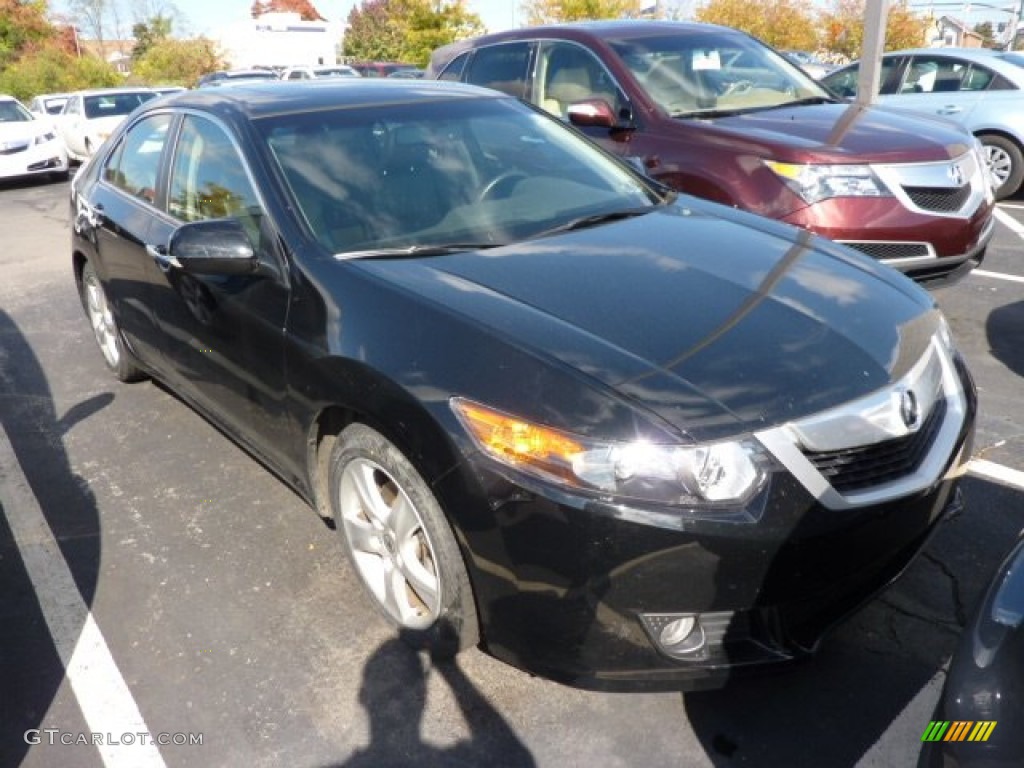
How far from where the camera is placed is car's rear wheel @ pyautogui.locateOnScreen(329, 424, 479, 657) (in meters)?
2.42

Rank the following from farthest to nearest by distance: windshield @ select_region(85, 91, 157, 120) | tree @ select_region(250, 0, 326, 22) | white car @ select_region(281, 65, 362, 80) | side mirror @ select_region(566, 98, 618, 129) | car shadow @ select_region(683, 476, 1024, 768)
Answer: tree @ select_region(250, 0, 326, 22), white car @ select_region(281, 65, 362, 80), windshield @ select_region(85, 91, 157, 120), side mirror @ select_region(566, 98, 618, 129), car shadow @ select_region(683, 476, 1024, 768)

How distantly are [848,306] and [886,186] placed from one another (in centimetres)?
238

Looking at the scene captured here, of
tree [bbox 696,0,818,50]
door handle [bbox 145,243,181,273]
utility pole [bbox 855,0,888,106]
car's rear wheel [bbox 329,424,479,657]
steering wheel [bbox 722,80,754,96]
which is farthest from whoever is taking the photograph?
tree [bbox 696,0,818,50]

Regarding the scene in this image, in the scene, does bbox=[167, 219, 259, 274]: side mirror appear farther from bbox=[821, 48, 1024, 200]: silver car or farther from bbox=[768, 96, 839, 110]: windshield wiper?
bbox=[821, 48, 1024, 200]: silver car

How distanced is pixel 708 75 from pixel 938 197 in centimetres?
170

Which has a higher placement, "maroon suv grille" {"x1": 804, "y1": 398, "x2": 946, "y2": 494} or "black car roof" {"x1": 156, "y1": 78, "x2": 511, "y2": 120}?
"black car roof" {"x1": 156, "y1": 78, "x2": 511, "y2": 120}

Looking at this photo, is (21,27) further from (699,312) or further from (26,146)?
(699,312)

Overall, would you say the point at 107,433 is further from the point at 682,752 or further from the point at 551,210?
the point at 682,752

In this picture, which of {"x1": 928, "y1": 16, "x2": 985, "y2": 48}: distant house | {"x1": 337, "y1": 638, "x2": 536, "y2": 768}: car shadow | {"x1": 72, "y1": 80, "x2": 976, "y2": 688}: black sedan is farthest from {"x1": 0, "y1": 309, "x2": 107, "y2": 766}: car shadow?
{"x1": 928, "y1": 16, "x2": 985, "y2": 48}: distant house

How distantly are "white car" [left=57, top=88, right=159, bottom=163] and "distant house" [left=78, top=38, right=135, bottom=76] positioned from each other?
1345 inches

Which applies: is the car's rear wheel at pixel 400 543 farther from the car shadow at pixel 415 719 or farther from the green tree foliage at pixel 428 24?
the green tree foliage at pixel 428 24

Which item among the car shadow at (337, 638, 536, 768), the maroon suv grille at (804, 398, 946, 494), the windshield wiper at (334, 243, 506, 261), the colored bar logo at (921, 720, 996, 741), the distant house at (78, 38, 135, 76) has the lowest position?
the car shadow at (337, 638, 536, 768)

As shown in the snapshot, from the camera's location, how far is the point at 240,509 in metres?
3.65

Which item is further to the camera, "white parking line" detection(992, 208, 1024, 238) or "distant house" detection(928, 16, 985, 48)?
"distant house" detection(928, 16, 985, 48)
